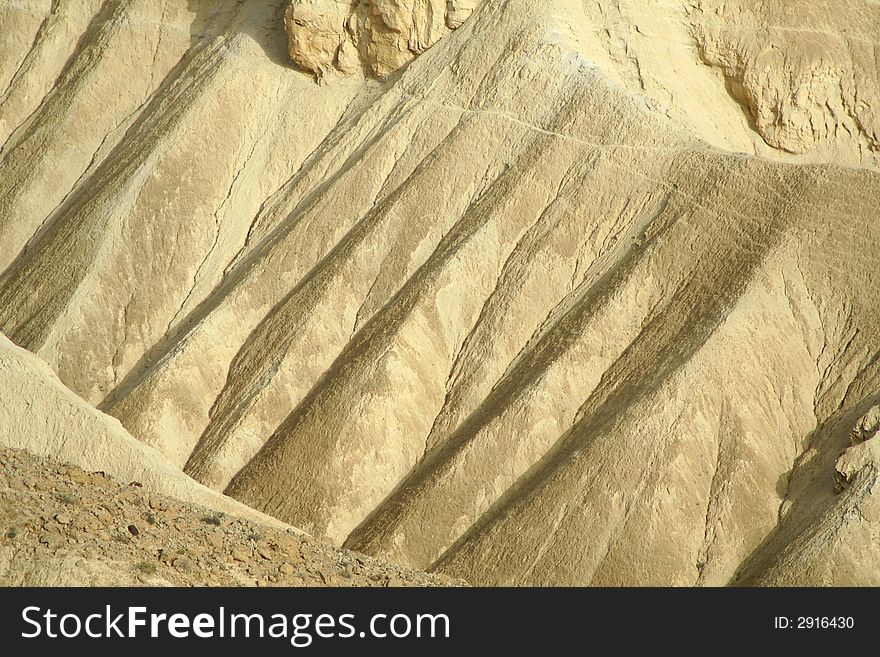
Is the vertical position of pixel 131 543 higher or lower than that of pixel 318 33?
higher

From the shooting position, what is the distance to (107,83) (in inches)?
1945

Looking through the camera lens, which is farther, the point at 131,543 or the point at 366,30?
the point at 366,30

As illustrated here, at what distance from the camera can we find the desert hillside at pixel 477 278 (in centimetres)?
3144

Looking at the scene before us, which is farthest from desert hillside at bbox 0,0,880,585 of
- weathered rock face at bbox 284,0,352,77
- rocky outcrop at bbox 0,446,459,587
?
rocky outcrop at bbox 0,446,459,587

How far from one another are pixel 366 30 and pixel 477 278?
10382mm

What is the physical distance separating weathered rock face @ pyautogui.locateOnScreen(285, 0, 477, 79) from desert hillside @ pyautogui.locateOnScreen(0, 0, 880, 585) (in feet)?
0.32

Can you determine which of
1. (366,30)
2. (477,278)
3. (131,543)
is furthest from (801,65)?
(131,543)

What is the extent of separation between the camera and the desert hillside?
103 ft

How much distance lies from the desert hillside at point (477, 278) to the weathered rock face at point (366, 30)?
99 mm

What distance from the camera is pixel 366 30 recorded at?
144ft

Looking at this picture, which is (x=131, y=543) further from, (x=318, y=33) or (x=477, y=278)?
(x=318, y=33)

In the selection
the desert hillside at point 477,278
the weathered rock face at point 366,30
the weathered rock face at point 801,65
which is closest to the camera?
the desert hillside at point 477,278

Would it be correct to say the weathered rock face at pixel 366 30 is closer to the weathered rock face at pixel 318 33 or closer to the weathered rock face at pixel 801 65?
the weathered rock face at pixel 318 33

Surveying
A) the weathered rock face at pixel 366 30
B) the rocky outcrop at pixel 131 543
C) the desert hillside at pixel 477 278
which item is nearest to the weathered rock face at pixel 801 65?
the desert hillside at pixel 477 278
